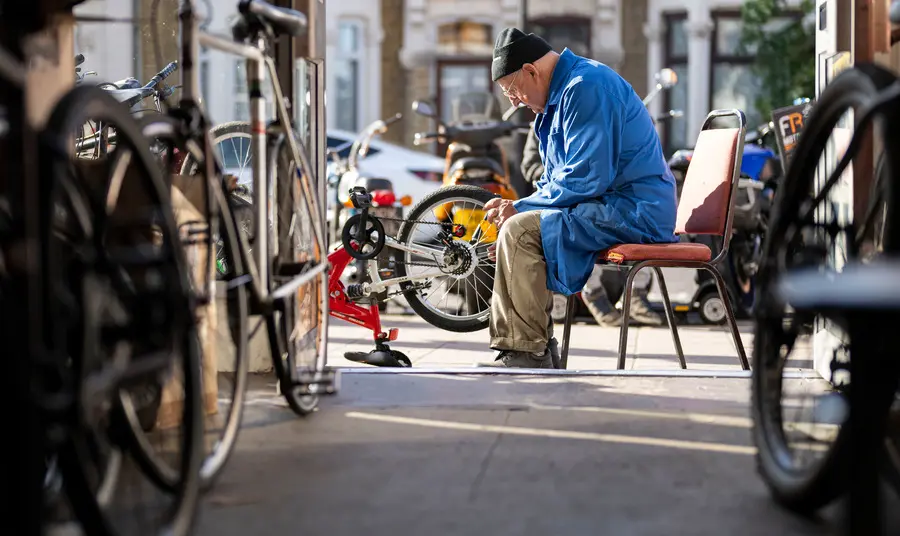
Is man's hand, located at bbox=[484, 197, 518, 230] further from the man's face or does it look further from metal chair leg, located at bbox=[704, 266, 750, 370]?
metal chair leg, located at bbox=[704, 266, 750, 370]

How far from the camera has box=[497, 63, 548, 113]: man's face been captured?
5273 millimetres

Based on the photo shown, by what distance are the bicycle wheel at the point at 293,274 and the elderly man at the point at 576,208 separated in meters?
1.04

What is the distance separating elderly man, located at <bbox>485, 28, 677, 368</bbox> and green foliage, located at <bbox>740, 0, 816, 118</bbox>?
1427 cm

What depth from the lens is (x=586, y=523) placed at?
2646mm

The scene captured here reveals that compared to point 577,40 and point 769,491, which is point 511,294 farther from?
point 577,40

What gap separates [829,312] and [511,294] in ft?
10.1

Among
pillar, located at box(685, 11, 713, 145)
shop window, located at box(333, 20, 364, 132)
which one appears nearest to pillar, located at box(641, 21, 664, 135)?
pillar, located at box(685, 11, 713, 145)

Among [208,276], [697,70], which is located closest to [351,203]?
[208,276]

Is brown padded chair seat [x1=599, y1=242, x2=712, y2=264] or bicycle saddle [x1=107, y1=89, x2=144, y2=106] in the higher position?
bicycle saddle [x1=107, y1=89, x2=144, y2=106]

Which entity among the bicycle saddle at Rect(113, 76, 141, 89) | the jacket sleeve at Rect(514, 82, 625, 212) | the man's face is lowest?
the jacket sleeve at Rect(514, 82, 625, 212)

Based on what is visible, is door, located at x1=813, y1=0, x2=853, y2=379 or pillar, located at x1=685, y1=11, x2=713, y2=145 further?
pillar, located at x1=685, y1=11, x2=713, y2=145

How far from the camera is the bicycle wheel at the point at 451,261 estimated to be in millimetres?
6082

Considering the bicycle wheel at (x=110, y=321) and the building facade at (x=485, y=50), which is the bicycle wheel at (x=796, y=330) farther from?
the building facade at (x=485, y=50)

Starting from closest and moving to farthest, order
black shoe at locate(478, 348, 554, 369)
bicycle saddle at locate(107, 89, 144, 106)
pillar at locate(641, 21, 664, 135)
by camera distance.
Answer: black shoe at locate(478, 348, 554, 369), bicycle saddle at locate(107, 89, 144, 106), pillar at locate(641, 21, 664, 135)
